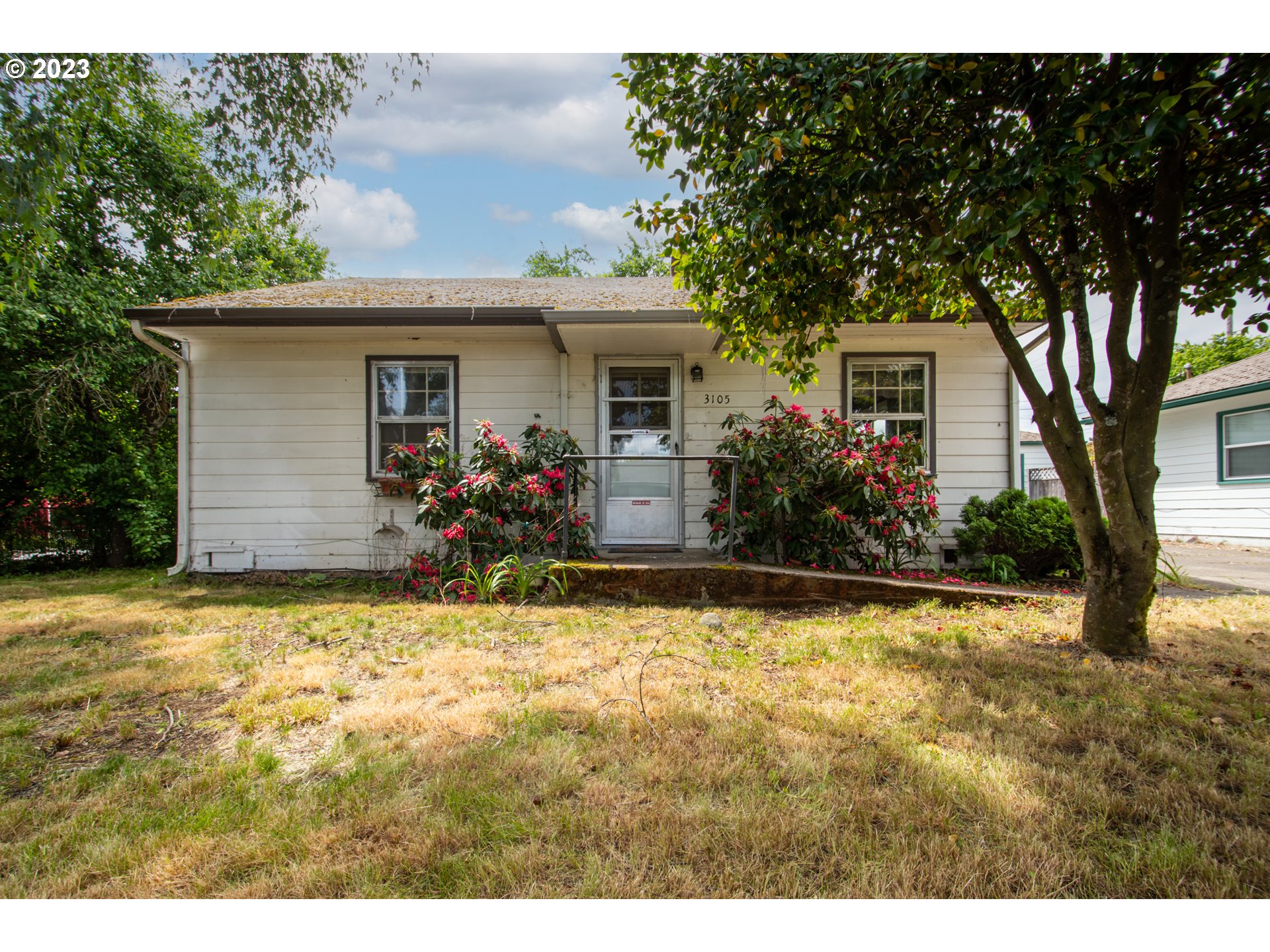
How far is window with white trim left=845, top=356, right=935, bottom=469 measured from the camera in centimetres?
659

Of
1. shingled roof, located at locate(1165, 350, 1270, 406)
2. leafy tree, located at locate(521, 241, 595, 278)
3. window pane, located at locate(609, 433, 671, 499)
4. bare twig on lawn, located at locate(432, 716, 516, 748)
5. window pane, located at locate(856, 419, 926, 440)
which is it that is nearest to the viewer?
bare twig on lawn, located at locate(432, 716, 516, 748)

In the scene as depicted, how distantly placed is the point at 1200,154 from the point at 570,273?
22965mm

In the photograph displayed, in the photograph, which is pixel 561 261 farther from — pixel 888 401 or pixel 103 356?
pixel 888 401

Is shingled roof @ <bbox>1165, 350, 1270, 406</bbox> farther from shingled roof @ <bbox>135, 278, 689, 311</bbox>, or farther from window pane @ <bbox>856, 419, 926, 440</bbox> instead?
shingled roof @ <bbox>135, 278, 689, 311</bbox>

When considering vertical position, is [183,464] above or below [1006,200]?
below

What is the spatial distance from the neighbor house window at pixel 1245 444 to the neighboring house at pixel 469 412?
711 cm

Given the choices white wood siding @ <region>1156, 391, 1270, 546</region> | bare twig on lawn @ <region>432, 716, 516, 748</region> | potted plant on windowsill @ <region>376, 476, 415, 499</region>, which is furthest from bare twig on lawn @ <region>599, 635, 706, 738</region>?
white wood siding @ <region>1156, 391, 1270, 546</region>

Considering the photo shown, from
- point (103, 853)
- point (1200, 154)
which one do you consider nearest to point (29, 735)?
point (103, 853)

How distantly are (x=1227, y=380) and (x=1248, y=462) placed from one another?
5.51 feet

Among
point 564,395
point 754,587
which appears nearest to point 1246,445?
point 754,587

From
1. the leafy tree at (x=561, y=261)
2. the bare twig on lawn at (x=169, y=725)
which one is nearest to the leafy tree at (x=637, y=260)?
the leafy tree at (x=561, y=261)

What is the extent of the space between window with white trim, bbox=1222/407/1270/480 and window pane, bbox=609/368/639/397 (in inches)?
433

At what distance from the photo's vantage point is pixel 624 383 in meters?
6.72

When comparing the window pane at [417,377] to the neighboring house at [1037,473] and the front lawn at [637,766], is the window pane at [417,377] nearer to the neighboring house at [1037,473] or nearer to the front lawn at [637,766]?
the front lawn at [637,766]
